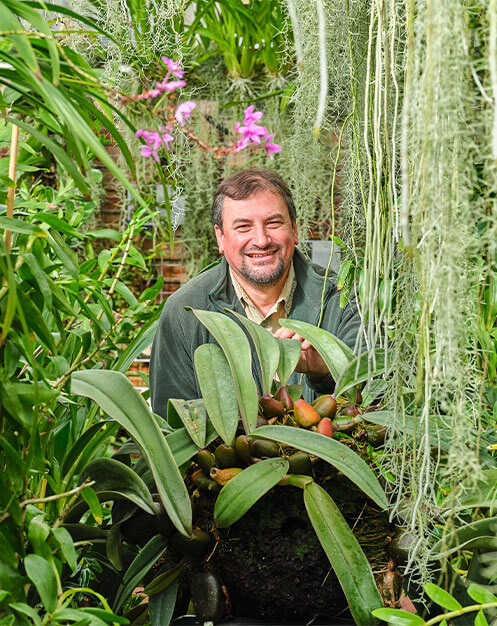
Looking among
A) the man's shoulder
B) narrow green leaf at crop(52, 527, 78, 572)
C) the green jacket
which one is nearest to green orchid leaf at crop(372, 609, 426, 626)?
narrow green leaf at crop(52, 527, 78, 572)

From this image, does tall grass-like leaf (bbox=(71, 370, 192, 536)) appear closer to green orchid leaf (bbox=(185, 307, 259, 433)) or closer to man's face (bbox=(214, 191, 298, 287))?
green orchid leaf (bbox=(185, 307, 259, 433))

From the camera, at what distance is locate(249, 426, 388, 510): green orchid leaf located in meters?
0.57

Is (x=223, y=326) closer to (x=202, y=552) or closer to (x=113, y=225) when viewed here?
(x=202, y=552)

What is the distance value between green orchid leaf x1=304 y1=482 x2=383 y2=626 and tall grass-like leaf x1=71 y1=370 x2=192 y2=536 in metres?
0.10

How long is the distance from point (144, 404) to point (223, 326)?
0.13m

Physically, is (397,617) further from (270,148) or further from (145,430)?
(270,148)

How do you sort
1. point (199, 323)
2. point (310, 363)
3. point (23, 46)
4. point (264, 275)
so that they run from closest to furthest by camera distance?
point (23, 46), point (310, 363), point (199, 323), point (264, 275)

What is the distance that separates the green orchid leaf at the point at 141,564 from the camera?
0.61 m

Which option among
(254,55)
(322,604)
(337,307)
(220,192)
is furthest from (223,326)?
(254,55)

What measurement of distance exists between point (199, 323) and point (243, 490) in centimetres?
85

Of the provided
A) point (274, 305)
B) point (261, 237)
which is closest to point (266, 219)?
point (261, 237)

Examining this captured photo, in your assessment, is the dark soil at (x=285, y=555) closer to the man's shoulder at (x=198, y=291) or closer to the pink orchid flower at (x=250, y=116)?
the man's shoulder at (x=198, y=291)

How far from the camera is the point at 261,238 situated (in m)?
1.50

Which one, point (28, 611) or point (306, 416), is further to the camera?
point (306, 416)
